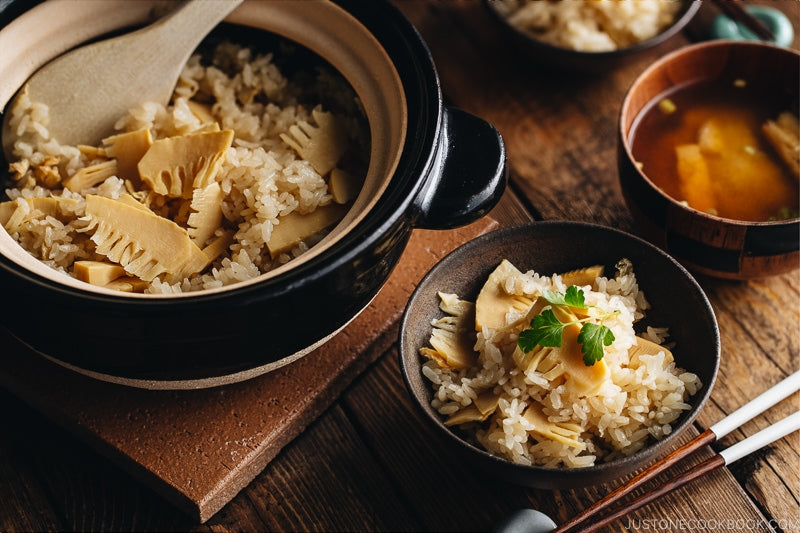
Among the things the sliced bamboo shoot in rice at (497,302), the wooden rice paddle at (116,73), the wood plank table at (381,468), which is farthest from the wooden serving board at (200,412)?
the wooden rice paddle at (116,73)

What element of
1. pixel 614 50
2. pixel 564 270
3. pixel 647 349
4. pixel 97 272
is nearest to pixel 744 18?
pixel 614 50

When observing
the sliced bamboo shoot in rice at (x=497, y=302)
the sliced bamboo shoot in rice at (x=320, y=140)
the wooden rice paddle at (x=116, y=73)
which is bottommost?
the sliced bamboo shoot in rice at (x=497, y=302)

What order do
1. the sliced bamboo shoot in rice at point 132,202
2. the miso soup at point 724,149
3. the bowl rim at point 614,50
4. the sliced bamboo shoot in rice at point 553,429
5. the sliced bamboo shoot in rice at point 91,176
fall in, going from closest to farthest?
the sliced bamboo shoot in rice at point 553,429, the sliced bamboo shoot in rice at point 132,202, the sliced bamboo shoot in rice at point 91,176, the miso soup at point 724,149, the bowl rim at point 614,50

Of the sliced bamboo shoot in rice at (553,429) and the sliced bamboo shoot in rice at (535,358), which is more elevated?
the sliced bamboo shoot in rice at (535,358)

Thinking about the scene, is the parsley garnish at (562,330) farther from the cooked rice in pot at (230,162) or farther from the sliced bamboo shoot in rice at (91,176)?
the sliced bamboo shoot in rice at (91,176)

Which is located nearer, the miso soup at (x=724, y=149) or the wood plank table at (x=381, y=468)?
the wood plank table at (x=381, y=468)

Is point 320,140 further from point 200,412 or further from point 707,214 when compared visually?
point 707,214

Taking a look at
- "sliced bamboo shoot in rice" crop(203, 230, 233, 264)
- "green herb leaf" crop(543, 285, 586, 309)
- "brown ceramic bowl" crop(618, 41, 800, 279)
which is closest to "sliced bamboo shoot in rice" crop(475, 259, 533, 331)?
"green herb leaf" crop(543, 285, 586, 309)

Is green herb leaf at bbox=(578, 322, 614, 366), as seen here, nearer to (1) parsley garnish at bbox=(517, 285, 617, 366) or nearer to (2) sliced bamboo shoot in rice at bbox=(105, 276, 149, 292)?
(1) parsley garnish at bbox=(517, 285, 617, 366)
